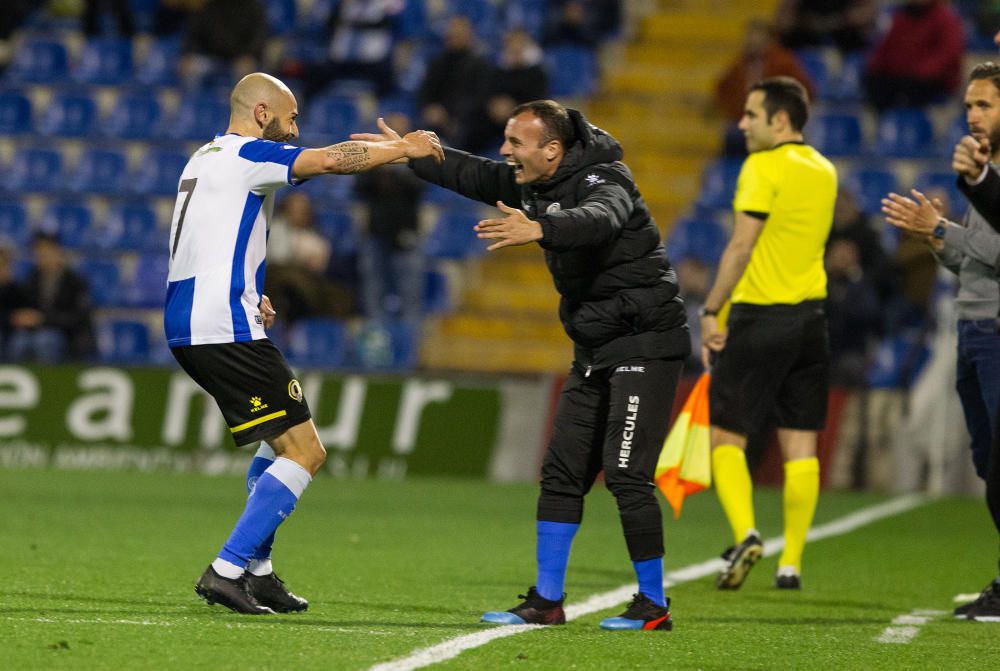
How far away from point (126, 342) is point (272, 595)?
11425mm

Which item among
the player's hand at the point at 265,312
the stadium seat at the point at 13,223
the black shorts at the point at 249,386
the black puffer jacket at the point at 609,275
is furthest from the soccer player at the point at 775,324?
the stadium seat at the point at 13,223

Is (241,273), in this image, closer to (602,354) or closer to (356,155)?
(356,155)

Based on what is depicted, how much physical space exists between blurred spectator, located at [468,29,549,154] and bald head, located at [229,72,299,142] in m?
10.6

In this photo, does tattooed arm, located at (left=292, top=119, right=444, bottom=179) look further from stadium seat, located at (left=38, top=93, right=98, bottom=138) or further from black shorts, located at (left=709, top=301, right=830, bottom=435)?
stadium seat, located at (left=38, top=93, right=98, bottom=138)

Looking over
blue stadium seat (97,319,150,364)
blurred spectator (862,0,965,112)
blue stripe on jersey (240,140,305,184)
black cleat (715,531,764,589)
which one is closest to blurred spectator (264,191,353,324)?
blue stadium seat (97,319,150,364)

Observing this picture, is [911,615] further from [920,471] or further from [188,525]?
[920,471]

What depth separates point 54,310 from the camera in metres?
16.5

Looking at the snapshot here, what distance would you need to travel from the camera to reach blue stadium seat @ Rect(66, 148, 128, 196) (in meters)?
19.5

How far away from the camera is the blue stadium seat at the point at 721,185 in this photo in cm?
1742

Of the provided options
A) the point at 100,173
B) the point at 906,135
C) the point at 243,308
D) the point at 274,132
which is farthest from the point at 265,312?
the point at 100,173

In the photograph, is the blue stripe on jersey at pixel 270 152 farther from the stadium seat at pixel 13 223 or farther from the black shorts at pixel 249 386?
the stadium seat at pixel 13 223

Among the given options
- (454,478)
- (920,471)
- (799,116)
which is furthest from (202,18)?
(799,116)

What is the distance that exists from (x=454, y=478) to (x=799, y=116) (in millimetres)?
7420

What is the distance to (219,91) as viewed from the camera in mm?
20000
